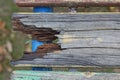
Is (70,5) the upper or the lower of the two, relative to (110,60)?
upper

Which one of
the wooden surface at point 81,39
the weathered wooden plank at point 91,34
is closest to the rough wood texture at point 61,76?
the wooden surface at point 81,39

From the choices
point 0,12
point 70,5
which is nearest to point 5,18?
point 0,12

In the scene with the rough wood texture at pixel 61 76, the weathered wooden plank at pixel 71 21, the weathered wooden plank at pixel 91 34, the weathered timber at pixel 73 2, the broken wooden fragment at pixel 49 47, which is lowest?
the rough wood texture at pixel 61 76

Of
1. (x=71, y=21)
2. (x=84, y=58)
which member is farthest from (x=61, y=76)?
(x=71, y=21)

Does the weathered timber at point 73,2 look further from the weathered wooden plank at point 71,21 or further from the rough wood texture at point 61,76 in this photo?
the rough wood texture at point 61,76

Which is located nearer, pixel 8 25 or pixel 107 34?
pixel 107 34

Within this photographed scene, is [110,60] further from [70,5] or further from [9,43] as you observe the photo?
[9,43]

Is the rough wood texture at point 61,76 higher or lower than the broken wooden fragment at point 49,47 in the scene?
lower
